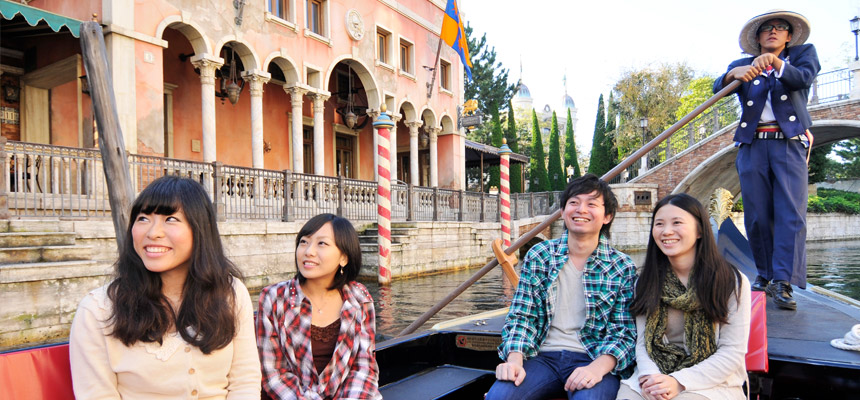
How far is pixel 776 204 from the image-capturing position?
9.38 ft

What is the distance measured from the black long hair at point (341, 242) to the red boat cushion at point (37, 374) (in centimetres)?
73

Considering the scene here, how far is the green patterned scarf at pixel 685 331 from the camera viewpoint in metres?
1.78

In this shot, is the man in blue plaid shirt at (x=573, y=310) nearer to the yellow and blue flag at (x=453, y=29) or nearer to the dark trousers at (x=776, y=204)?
the dark trousers at (x=776, y=204)

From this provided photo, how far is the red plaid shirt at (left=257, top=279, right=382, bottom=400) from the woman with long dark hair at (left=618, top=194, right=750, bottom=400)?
2.96 feet

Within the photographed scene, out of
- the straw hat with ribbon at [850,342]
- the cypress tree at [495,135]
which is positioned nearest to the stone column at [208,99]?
the straw hat with ribbon at [850,342]

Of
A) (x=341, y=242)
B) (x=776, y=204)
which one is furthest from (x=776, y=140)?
(x=341, y=242)

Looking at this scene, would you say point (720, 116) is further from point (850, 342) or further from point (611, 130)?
point (850, 342)

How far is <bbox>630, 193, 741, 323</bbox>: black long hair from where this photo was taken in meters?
1.76

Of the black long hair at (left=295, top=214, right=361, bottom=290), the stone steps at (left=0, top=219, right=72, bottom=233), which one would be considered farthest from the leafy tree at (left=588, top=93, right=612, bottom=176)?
the black long hair at (left=295, top=214, right=361, bottom=290)

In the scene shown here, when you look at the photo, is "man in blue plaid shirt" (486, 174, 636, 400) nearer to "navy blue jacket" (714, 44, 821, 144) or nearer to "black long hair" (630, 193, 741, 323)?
"black long hair" (630, 193, 741, 323)

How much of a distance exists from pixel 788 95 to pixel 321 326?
8.52ft

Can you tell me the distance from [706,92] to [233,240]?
→ 23.0 metres

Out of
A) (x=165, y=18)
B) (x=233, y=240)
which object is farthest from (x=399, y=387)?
(x=165, y=18)

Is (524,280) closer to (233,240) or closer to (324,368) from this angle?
(324,368)
